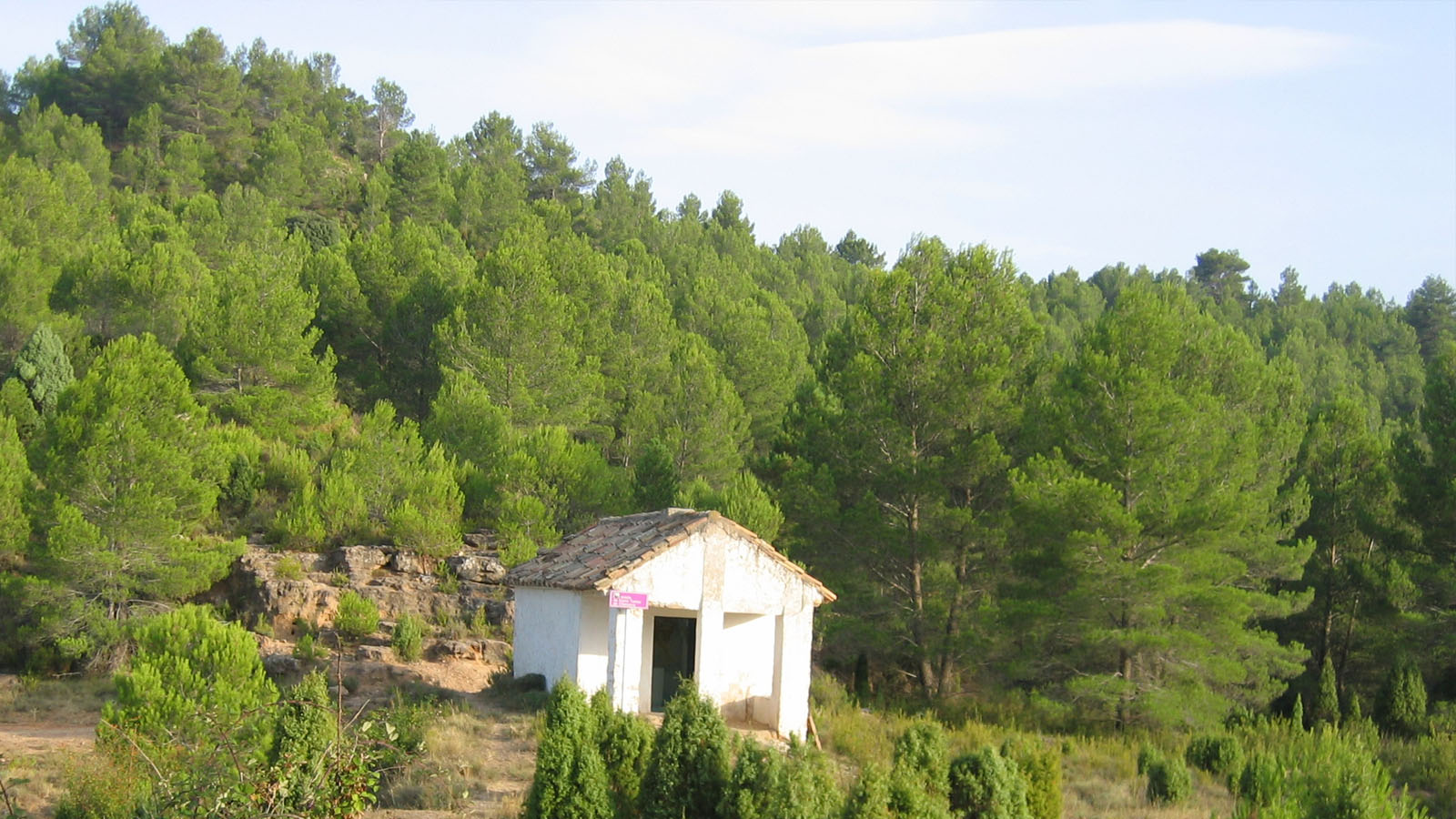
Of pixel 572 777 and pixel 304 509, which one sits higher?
pixel 304 509

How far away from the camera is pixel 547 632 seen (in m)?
19.5

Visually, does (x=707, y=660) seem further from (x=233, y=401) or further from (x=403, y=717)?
(x=233, y=401)

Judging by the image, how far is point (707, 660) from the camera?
1786cm

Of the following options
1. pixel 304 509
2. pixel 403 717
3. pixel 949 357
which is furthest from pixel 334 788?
pixel 304 509

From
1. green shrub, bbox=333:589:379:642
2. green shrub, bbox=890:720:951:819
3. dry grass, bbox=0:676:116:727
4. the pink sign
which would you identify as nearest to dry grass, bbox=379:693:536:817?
the pink sign

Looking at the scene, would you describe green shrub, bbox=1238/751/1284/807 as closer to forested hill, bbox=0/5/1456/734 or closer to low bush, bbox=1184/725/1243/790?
low bush, bbox=1184/725/1243/790

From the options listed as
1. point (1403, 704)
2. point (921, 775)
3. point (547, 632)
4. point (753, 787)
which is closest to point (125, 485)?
point (547, 632)

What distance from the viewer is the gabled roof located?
1775cm

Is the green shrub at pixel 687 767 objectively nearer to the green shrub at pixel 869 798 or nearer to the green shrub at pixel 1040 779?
the green shrub at pixel 869 798

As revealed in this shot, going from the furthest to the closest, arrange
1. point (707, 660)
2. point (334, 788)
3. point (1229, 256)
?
1. point (1229, 256)
2. point (707, 660)
3. point (334, 788)

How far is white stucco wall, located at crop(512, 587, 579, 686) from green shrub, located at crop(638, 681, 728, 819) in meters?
7.22

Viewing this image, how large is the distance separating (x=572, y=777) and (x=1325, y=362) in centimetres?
5002

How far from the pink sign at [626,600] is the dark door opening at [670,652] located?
2861 millimetres

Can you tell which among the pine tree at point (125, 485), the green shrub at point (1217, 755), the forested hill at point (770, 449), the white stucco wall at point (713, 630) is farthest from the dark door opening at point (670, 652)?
the pine tree at point (125, 485)
